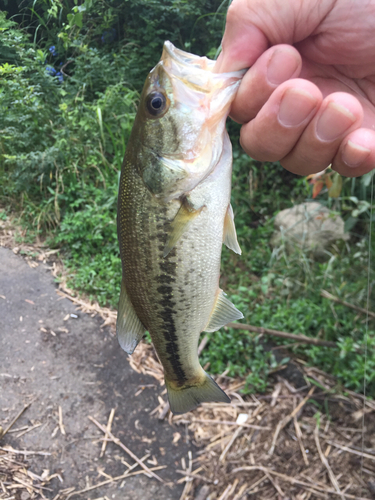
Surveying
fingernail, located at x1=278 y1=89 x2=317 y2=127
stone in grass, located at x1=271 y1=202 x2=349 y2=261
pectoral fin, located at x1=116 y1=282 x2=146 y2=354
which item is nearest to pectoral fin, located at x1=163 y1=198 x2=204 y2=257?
pectoral fin, located at x1=116 y1=282 x2=146 y2=354

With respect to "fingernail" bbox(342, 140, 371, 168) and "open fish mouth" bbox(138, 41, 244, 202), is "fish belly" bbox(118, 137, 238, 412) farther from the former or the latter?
"fingernail" bbox(342, 140, 371, 168)

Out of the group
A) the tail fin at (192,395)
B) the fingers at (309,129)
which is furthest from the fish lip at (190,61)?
the tail fin at (192,395)

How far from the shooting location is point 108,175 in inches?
123

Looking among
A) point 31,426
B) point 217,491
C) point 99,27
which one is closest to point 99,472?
point 31,426

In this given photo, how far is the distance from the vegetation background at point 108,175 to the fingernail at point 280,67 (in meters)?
1.30

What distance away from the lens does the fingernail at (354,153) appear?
3.17ft

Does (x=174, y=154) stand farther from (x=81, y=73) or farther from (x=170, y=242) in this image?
(x=81, y=73)

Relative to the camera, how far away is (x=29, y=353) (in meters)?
2.04

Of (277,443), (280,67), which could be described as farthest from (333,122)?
(277,443)

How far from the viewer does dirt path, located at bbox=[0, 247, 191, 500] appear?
74.5 inches

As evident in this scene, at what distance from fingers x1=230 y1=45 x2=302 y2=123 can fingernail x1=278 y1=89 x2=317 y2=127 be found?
66mm

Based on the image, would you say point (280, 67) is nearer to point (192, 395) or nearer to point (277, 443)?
point (192, 395)

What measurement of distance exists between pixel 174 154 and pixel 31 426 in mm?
1754

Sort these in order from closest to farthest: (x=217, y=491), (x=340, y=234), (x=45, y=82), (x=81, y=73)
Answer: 1. (x=217, y=491)
2. (x=45, y=82)
3. (x=81, y=73)
4. (x=340, y=234)
